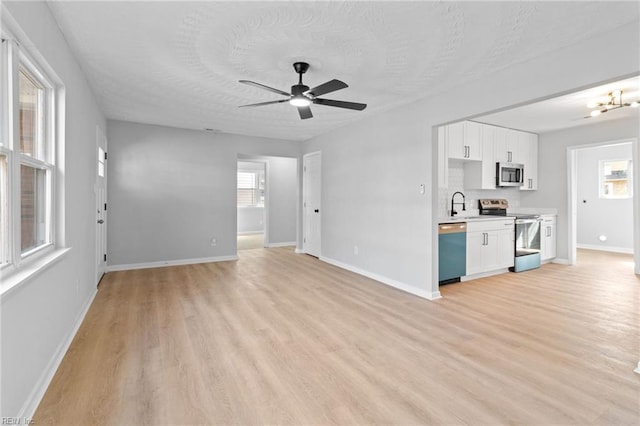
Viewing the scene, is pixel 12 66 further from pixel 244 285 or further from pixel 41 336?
pixel 244 285

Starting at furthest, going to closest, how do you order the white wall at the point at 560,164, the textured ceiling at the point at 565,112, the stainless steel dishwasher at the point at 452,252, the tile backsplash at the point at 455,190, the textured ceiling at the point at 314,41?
1. the white wall at the point at 560,164
2. the tile backsplash at the point at 455,190
3. the stainless steel dishwasher at the point at 452,252
4. the textured ceiling at the point at 565,112
5. the textured ceiling at the point at 314,41

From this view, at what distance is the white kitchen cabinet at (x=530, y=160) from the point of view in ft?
19.0

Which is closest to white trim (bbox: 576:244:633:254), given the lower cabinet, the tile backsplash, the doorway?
the tile backsplash

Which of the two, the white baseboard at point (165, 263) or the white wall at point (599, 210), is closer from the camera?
the white baseboard at point (165, 263)

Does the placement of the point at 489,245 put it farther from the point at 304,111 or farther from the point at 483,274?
the point at 304,111

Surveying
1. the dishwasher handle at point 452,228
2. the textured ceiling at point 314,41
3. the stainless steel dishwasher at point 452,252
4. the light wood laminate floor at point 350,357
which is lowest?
the light wood laminate floor at point 350,357

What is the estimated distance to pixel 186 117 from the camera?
15.7ft

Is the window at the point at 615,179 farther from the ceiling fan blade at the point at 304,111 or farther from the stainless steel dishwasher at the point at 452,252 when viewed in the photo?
the ceiling fan blade at the point at 304,111

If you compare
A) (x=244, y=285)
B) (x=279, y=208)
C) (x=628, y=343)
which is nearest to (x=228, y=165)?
(x=279, y=208)

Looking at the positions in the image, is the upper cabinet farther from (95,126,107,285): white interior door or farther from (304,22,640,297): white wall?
(95,126,107,285): white interior door

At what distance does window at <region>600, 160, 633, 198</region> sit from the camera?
655cm

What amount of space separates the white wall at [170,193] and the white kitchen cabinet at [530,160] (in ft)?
16.8

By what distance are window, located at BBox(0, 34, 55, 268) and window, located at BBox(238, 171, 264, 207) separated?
733 centimetres

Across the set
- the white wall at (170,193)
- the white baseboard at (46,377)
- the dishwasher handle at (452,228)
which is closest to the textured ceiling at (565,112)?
the dishwasher handle at (452,228)
